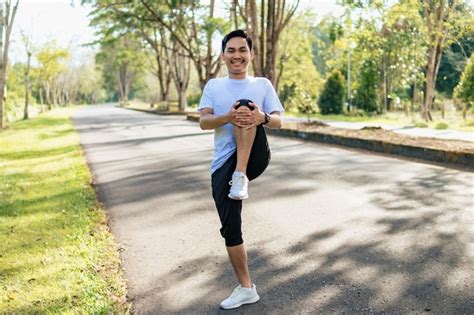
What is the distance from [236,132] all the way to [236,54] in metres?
0.53

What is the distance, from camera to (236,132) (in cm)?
316

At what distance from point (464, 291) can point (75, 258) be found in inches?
128

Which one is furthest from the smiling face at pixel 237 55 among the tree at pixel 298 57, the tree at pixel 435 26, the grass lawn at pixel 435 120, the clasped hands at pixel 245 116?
the tree at pixel 298 57

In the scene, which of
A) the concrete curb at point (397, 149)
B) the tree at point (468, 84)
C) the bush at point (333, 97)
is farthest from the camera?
the bush at point (333, 97)

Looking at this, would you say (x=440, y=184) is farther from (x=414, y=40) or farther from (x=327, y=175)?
(x=414, y=40)

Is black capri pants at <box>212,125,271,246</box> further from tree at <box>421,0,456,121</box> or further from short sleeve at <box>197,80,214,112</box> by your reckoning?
tree at <box>421,0,456,121</box>

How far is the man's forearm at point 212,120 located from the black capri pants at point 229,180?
0.87 feet

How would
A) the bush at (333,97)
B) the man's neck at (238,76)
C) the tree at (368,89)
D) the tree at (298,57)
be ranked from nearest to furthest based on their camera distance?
the man's neck at (238,76)
the tree at (368,89)
the bush at (333,97)
the tree at (298,57)

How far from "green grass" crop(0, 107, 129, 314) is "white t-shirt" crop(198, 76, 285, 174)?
4.42ft

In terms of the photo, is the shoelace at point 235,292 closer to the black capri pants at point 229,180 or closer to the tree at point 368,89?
the black capri pants at point 229,180

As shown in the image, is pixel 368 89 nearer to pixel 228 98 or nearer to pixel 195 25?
pixel 195 25

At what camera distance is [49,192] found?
7.64 metres

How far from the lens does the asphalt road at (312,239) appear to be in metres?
3.49

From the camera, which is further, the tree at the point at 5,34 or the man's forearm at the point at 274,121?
the tree at the point at 5,34
